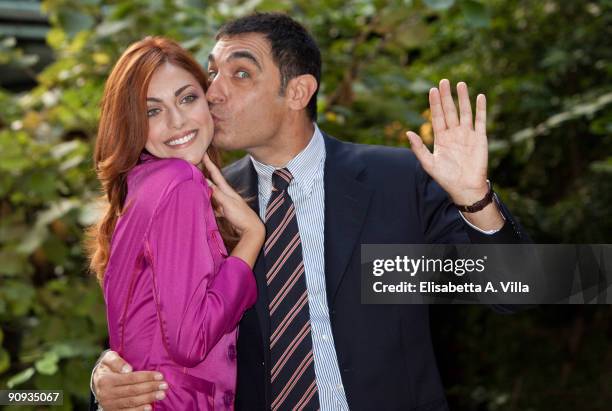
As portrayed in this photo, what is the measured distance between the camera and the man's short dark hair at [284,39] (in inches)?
106

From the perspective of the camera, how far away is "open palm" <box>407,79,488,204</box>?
7.22 ft

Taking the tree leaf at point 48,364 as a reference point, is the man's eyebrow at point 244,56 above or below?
above

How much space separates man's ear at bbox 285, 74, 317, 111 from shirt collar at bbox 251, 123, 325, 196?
121 millimetres

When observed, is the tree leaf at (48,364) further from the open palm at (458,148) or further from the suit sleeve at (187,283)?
the open palm at (458,148)

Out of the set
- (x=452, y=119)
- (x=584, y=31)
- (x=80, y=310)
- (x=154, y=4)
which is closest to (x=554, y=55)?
(x=584, y=31)

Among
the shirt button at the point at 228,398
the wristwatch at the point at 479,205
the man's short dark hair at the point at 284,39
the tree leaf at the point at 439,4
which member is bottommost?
the shirt button at the point at 228,398

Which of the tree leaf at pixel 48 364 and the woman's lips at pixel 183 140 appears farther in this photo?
the tree leaf at pixel 48 364

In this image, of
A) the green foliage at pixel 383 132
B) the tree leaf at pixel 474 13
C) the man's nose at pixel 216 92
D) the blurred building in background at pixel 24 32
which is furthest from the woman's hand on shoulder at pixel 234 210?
the blurred building in background at pixel 24 32

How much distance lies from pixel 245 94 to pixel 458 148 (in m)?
0.76

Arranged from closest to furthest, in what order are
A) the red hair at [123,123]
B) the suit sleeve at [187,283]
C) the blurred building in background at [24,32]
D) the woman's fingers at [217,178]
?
the suit sleeve at [187,283]
the red hair at [123,123]
the woman's fingers at [217,178]
the blurred building in background at [24,32]

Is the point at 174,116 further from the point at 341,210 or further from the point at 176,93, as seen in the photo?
the point at 341,210

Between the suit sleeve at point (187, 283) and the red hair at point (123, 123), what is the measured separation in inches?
9.1

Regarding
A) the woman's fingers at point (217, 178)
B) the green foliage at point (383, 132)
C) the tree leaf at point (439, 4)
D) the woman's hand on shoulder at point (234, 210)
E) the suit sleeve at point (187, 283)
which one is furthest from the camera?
the green foliage at point (383, 132)

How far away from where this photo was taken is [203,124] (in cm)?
233
